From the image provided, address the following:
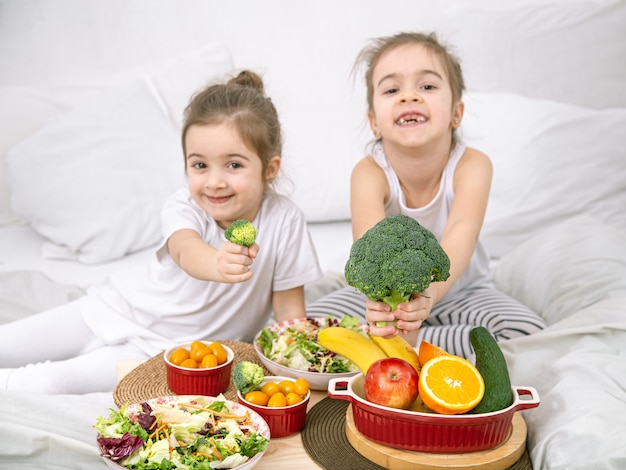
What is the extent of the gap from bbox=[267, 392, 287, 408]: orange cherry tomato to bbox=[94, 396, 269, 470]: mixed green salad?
0.20ft

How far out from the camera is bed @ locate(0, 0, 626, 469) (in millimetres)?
1911

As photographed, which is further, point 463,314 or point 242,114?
point 463,314

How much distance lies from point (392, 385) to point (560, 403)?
1.01ft

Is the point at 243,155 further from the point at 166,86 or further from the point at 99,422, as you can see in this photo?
the point at 166,86

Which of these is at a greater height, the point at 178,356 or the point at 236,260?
the point at 236,260

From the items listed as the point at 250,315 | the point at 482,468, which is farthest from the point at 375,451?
the point at 250,315

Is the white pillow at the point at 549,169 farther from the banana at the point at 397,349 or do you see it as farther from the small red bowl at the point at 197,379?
the small red bowl at the point at 197,379

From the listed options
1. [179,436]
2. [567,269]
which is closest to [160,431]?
[179,436]

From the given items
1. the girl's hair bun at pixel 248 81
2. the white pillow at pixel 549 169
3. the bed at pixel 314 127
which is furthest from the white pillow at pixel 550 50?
the girl's hair bun at pixel 248 81

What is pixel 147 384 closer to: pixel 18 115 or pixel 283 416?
pixel 283 416

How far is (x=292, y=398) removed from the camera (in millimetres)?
1052

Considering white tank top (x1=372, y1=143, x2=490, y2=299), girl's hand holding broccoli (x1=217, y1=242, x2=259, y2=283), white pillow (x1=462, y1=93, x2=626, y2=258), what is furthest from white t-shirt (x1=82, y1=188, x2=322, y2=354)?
white pillow (x1=462, y1=93, x2=626, y2=258)

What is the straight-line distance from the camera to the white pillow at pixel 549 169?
2305 millimetres

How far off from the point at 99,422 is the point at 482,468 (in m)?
0.49
